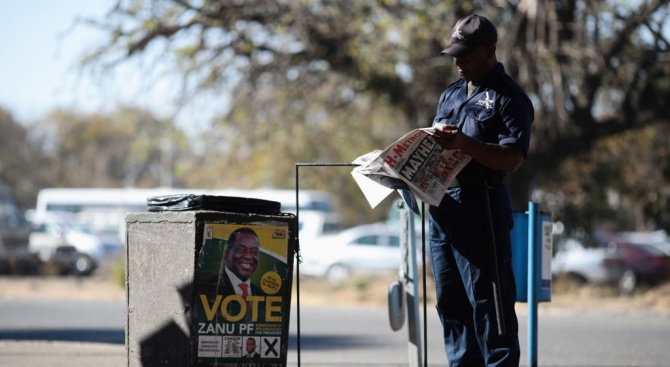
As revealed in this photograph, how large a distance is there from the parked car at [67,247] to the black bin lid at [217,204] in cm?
2278

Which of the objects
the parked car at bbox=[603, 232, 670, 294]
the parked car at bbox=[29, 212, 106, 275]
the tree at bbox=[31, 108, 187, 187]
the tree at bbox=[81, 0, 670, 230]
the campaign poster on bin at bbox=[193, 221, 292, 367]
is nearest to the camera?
the campaign poster on bin at bbox=[193, 221, 292, 367]

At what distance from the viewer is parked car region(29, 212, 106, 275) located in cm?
2977

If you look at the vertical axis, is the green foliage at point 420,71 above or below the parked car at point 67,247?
above

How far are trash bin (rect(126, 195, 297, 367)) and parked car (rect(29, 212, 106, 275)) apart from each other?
22.8 m

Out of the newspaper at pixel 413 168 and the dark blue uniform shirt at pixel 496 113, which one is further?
the dark blue uniform shirt at pixel 496 113

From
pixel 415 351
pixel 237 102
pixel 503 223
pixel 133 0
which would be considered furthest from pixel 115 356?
pixel 237 102

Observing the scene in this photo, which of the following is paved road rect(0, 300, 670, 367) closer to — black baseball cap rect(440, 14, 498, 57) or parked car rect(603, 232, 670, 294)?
black baseball cap rect(440, 14, 498, 57)

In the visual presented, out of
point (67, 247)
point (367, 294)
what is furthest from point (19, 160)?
point (367, 294)

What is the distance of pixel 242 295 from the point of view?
4.95 m

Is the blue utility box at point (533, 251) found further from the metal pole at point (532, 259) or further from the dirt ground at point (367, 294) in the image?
the dirt ground at point (367, 294)

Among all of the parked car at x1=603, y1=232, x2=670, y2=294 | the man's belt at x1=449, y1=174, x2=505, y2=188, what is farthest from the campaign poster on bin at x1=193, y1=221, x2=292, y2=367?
the parked car at x1=603, y1=232, x2=670, y2=294

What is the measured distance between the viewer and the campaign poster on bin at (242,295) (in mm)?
4883

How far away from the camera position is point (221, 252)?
16.1 ft

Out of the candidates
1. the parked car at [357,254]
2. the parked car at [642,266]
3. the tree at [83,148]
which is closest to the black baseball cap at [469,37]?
the parked car at [642,266]
